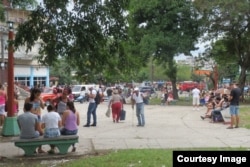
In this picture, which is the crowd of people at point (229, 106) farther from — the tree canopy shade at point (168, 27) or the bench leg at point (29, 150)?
the tree canopy shade at point (168, 27)

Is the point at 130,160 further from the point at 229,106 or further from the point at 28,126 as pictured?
the point at 229,106

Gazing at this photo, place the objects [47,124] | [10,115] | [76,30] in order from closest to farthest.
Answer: [76,30]
[47,124]
[10,115]

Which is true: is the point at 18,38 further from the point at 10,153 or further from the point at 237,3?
the point at 237,3

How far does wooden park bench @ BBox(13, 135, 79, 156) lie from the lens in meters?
10.9

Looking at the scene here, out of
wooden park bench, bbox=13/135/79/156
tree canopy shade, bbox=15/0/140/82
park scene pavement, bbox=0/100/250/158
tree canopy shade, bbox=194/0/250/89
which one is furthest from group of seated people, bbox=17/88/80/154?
tree canopy shade, bbox=194/0/250/89

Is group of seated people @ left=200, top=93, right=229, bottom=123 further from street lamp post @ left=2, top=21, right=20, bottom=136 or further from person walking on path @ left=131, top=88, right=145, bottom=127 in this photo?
street lamp post @ left=2, top=21, right=20, bottom=136

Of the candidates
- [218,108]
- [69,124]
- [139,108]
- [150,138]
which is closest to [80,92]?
[218,108]

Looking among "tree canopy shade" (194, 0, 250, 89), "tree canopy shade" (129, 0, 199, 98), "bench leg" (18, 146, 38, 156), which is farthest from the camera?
"tree canopy shade" (129, 0, 199, 98)

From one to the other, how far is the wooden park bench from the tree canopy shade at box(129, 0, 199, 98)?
2962 centimetres

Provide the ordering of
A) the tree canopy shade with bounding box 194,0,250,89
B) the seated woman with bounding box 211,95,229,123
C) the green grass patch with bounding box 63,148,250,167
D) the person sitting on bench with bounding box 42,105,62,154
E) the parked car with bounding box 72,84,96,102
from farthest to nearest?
the parked car with bounding box 72,84,96,102
the tree canopy shade with bounding box 194,0,250,89
the seated woman with bounding box 211,95,229,123
the person sitting on bench with bounding box 42,105,62,154
the green grass patch with bounding box 63,148,250,167

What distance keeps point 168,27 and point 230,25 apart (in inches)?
227

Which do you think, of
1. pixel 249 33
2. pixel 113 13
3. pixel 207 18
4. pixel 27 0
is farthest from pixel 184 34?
pixel 113 13

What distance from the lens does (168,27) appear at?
138 feet

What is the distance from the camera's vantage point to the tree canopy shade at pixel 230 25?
3738cm
